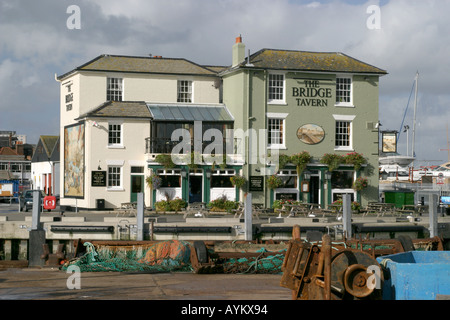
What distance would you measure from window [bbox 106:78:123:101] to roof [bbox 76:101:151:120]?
1.05m

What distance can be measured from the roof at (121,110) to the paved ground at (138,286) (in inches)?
696

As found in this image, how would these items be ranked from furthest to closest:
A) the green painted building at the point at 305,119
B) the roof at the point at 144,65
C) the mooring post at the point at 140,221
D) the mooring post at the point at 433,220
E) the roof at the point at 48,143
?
the roof at the point at 48,143
the roof at the point at 144,65
the green painted building at the point at 305,119
the mooring post at the point at 433,220
the mooring post at the point at 140,221

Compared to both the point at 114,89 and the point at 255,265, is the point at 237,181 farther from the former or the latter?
the point at 255,265

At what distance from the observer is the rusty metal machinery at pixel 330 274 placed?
11680 mm

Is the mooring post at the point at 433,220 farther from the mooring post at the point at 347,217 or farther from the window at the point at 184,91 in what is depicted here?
the window at the point at 184,91

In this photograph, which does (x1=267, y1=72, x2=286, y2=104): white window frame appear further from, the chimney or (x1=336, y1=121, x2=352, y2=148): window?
(x1=336, y1=121, x2=352, y2=148): window

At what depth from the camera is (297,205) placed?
111ft

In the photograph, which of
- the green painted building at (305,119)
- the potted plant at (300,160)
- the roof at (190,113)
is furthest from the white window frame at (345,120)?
the roof at (190,113)

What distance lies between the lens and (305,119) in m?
39.0

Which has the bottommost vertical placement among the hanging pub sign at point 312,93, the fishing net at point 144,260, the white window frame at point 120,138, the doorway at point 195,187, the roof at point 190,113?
the fishing net at point 144,260
